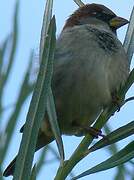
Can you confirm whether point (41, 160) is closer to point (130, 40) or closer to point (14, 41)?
point (14, 41)

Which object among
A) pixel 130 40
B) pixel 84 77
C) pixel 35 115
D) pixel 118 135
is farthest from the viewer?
pixel 84 77

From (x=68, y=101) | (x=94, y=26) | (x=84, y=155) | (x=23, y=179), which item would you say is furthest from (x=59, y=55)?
(x=23, y=179)

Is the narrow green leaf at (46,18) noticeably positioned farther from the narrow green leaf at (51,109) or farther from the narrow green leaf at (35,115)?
the narrow green leaf at (35,115)

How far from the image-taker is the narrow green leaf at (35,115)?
512 millimetres

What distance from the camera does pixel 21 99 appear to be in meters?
0.67

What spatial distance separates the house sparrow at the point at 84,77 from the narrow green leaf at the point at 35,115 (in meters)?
0.84

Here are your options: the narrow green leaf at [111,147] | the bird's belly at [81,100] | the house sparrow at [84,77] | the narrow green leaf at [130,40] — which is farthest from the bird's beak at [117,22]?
the narrow green leaf at [111,147]

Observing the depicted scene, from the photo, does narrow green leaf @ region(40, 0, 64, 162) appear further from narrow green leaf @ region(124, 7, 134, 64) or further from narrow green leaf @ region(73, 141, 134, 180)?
narrow green leaf @ region(124, 7, 134, 64)

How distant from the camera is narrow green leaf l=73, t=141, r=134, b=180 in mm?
567

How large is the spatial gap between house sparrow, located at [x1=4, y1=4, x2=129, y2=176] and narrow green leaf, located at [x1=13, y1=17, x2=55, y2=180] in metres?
0.84

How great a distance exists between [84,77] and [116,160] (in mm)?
864

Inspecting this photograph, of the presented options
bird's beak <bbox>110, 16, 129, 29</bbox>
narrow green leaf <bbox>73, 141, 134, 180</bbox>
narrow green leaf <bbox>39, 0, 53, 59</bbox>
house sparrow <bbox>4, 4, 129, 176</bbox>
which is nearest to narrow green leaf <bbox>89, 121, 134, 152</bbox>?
narrow green leaf <bbox>73, 141, 134, 180</bbox>

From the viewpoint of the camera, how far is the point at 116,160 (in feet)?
1.91

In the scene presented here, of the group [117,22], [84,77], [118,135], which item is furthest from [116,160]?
[117,22]
